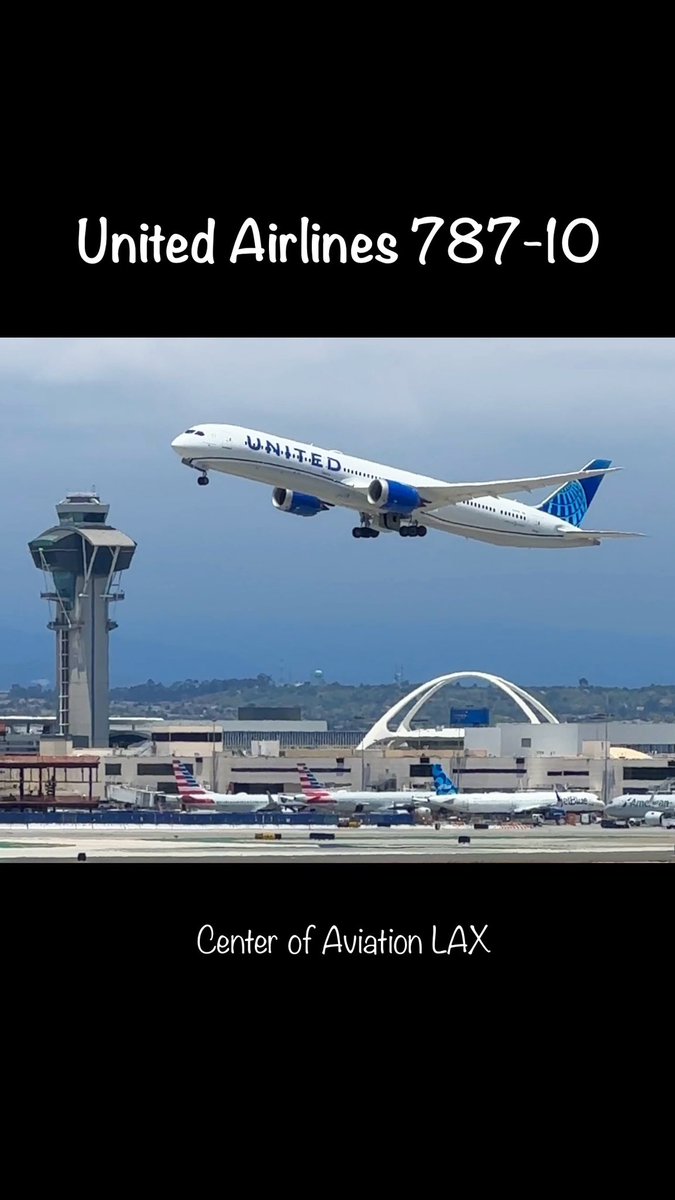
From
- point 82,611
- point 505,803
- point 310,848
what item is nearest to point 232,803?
point 505,803

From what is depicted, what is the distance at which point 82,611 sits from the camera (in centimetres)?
17112

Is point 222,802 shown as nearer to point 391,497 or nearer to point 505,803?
point 505,803

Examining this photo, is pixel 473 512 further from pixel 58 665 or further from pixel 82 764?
pixel 58 665

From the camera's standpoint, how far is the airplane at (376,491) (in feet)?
163

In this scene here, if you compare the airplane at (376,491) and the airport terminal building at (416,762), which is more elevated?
the airplane at (376,491)

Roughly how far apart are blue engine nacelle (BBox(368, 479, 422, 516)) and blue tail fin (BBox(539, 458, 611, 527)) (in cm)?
1419

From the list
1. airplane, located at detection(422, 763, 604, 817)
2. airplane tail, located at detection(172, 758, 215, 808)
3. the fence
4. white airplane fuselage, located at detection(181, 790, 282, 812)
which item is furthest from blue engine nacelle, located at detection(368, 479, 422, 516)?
airplane tail, located at detection(172, 758, 215, 808)

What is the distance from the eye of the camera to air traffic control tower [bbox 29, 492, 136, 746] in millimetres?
169875

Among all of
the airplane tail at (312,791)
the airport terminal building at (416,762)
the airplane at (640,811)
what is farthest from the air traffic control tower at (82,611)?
the airplane at (640,811)

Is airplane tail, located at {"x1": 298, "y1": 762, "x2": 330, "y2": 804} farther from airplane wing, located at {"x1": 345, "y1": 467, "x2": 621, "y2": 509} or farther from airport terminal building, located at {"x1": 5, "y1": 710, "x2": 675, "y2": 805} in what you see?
airplane wing, located at {"x1": 345, "y1": 467, "x2": 621, "y2": 509}

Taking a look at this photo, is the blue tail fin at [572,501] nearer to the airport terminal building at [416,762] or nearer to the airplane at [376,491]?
the airplane at [376,491]

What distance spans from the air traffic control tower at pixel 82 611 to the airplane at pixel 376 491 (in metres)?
112

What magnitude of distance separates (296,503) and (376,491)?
93.3 inches
